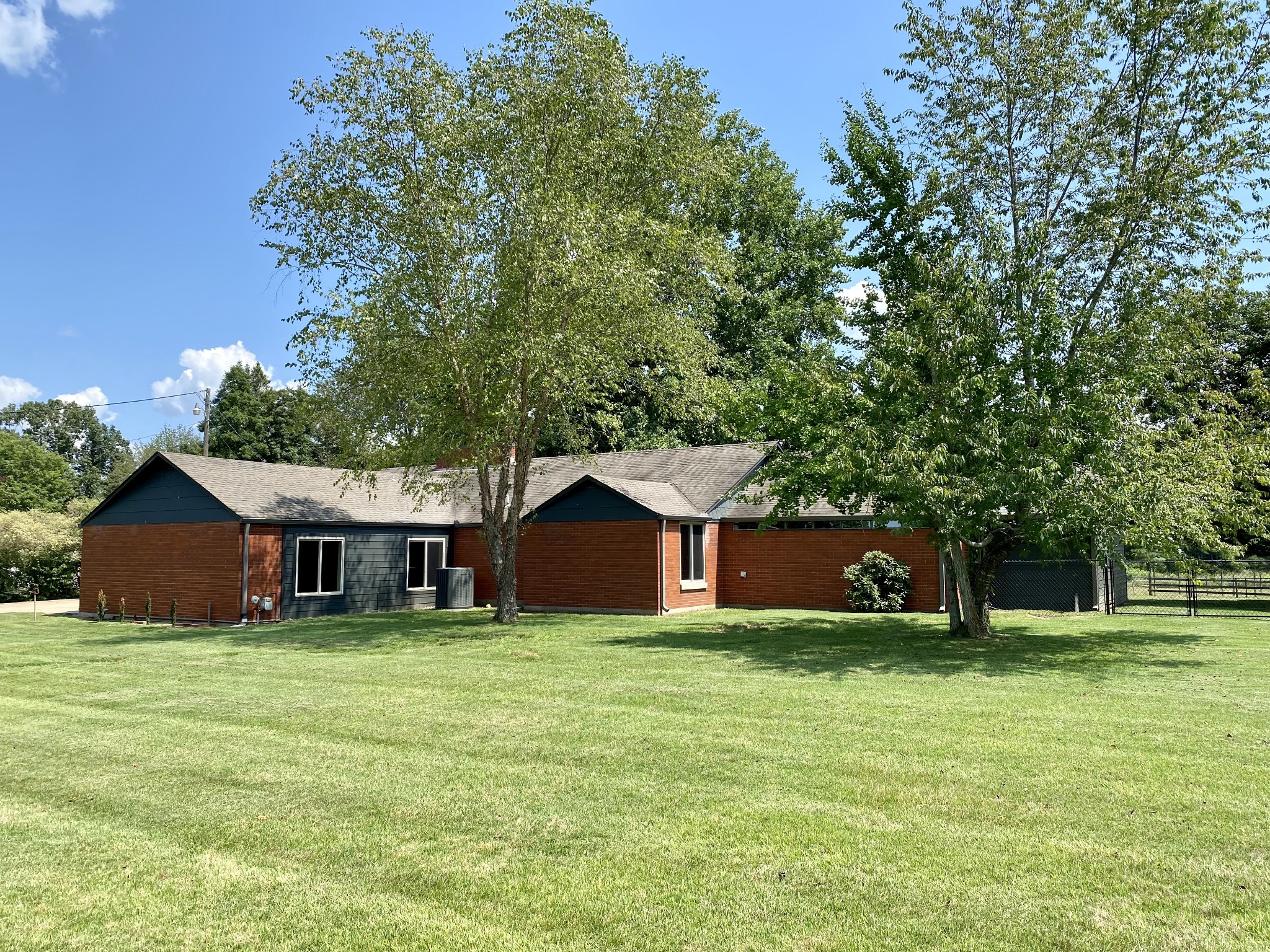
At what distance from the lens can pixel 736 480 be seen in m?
25.6

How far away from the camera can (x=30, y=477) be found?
5334 cm

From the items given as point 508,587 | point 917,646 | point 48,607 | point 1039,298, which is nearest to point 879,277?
point 1039,298

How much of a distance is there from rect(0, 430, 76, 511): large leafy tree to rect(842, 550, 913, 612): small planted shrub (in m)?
41.9

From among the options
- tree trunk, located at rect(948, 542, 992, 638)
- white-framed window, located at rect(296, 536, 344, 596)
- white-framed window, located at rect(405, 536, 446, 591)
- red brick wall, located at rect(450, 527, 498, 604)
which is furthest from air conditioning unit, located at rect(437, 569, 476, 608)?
tree trunk, located at rect(948, 542, 992, 638)

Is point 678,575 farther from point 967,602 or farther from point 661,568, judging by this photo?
point 967,602

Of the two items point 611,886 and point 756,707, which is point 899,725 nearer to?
point 756,707

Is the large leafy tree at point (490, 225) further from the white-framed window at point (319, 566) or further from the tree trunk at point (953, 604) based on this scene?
the tree trunk at point (953, 604)

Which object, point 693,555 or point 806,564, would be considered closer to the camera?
point 806,564

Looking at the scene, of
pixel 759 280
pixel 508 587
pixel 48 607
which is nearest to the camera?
pixel 508 587

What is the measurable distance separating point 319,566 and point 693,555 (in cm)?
986

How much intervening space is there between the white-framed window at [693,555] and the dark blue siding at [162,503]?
11172mm

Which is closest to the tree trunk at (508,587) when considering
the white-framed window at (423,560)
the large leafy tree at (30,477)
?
the white-framed window at (423,560)

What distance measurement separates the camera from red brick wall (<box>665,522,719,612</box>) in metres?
22.8

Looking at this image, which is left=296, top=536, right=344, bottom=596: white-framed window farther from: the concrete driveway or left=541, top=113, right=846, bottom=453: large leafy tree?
left=541, top=113, right=846, bottom=453: large leafy tree
